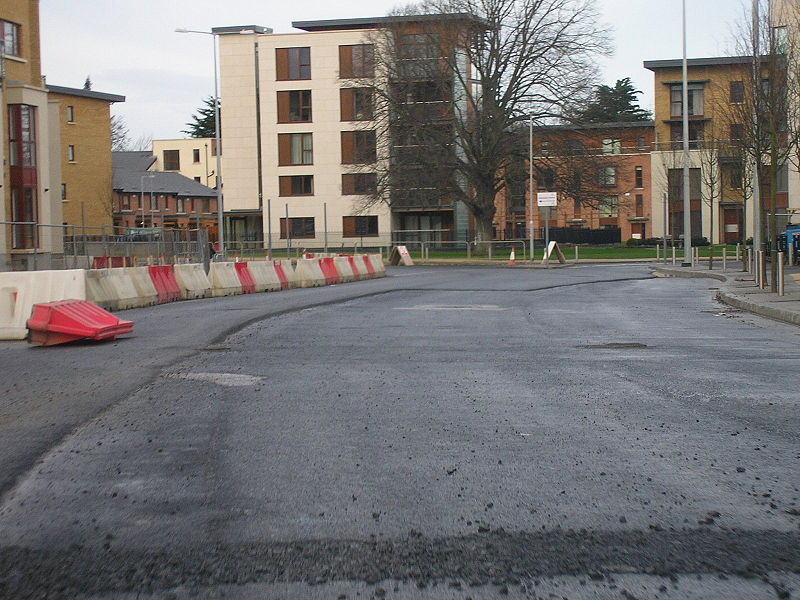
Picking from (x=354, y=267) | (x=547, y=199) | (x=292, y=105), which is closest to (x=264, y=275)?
(x=354, y=267)

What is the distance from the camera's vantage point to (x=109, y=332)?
555 inches

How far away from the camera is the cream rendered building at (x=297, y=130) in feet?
256

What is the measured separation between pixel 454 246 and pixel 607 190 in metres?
15.8

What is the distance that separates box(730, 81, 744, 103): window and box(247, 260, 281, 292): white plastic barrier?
595 inches

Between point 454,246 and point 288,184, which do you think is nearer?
point 454,246

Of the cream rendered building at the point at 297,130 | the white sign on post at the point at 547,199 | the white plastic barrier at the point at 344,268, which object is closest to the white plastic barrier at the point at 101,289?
the white plastic barrier at the point at 344,268

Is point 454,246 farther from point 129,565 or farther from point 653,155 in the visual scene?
point 129,565

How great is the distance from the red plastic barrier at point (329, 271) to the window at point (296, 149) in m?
46.4

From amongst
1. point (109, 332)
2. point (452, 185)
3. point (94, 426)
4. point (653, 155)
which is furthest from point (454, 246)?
point (94, 426)

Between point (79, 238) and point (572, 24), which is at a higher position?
point (572, 24)

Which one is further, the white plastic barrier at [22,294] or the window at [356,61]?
the window at [356,61]

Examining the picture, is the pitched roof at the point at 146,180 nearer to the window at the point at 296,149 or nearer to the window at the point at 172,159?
the window at the point at 172,159

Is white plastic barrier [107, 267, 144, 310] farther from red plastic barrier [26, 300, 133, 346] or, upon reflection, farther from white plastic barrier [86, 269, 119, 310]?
red plastic barrier [26, 300, 133, 346]

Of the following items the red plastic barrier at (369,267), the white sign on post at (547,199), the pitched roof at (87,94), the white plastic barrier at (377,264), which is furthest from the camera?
the pitched roof at (87,94)
